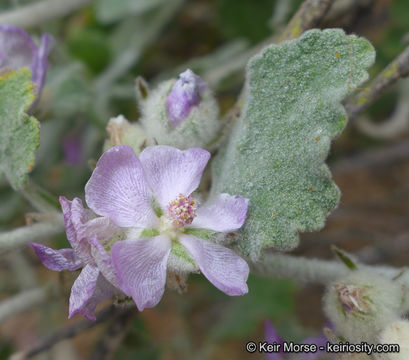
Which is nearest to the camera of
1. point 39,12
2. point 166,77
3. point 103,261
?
point 103,261

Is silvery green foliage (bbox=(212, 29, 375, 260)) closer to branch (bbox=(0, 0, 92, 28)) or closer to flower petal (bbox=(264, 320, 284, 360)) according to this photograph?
flower petal (bbox=(264, 320, 284, 360))

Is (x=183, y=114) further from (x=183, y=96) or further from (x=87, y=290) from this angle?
(x=87, y=290)

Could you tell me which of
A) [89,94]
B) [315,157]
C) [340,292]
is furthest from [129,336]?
[315,157]

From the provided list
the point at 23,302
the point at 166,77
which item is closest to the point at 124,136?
the point at 23,302

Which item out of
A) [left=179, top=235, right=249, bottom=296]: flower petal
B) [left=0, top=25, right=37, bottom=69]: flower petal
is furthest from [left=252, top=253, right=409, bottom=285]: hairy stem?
[left=0, top=25, right=37, bottom=69]: flower petal

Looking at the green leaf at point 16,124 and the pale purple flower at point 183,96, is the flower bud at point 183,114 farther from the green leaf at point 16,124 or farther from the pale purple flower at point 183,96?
the green leaf at point 16,124

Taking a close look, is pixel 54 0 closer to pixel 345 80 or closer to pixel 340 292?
pixel 345 80
